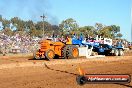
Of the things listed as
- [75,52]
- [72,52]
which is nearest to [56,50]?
[72,52]

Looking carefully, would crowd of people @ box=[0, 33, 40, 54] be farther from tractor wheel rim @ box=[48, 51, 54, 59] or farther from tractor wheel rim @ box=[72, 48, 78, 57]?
tractor wheel rim @ box=[72, 48, 78, 57]

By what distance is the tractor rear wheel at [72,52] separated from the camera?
2378cm

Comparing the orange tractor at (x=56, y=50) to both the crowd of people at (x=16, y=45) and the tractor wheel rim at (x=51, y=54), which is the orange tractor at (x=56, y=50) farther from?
the crowd of people at (x=16, y=45)

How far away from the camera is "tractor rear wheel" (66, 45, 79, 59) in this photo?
23781mm

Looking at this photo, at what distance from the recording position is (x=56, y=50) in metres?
24.1

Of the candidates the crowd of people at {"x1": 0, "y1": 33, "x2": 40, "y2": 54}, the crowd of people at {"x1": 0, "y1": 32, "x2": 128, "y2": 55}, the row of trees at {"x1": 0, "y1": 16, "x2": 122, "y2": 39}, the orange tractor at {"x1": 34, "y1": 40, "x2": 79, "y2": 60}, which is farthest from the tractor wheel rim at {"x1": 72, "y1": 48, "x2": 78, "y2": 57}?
the row of trees at {"x1": 0, "y1": 16, "x2": 122, "y2": 39}

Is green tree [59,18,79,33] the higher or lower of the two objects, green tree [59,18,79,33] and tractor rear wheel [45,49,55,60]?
the higher

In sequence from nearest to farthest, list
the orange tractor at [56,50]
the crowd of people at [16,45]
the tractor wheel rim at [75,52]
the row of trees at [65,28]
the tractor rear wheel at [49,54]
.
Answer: the tractor rear wheel at [49,54] → the orange tractor at [56,50] → the tractor wheel rim at [75,52] → the crowd of people at [16,45] → the row of trees at [65,28]

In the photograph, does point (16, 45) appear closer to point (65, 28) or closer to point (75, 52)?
point (75, 52)

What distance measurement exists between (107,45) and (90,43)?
2703mm

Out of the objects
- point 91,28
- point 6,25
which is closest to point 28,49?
point 6,25

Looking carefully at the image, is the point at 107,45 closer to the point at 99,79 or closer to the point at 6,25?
the point at 99,79

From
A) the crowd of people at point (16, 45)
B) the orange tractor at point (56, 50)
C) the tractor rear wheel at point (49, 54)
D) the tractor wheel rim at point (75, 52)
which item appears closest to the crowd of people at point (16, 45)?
the crowd of people at point (16, 45)

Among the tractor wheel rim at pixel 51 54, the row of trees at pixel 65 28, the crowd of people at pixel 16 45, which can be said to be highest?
the row of trees at pixel 65 28
